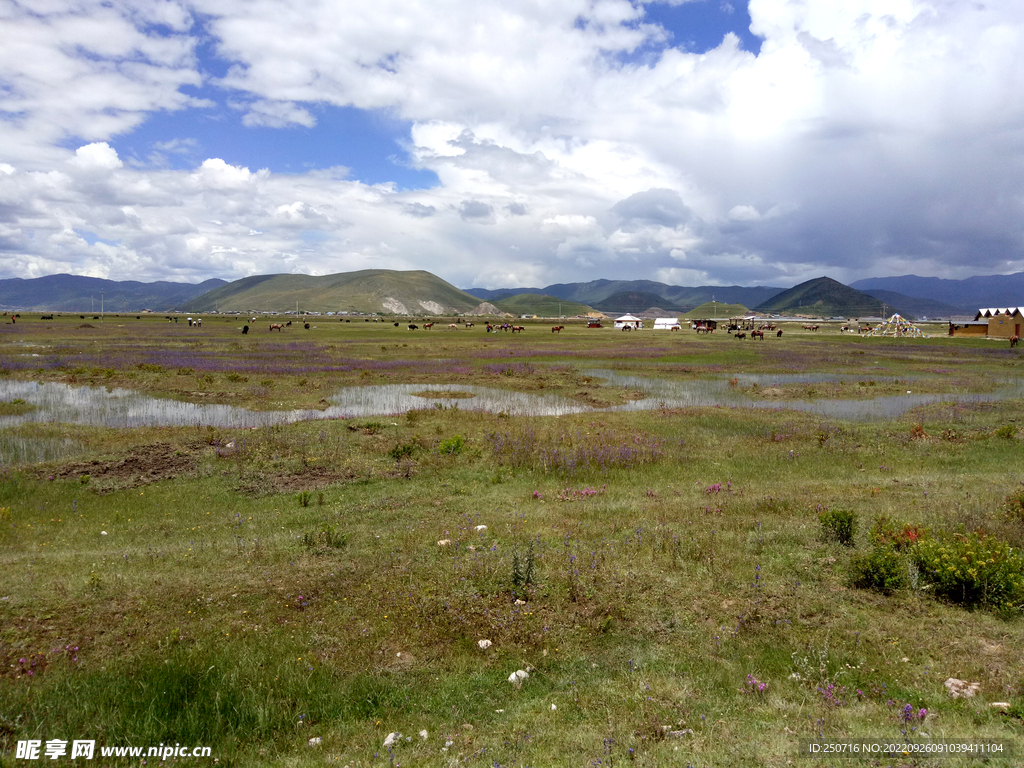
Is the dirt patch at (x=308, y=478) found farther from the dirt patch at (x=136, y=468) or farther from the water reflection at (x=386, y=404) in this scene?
the water reflection at (x=386, y=404)

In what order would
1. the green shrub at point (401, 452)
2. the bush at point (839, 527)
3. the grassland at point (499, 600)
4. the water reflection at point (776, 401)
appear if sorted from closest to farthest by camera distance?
the grassland at point (499, 600), the bush at point (839, 527), the green shrub at point (401, 452), the water reflection at point (776, 401)

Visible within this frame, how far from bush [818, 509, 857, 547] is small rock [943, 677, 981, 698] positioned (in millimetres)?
4633

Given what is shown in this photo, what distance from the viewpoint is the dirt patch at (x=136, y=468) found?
615 inches

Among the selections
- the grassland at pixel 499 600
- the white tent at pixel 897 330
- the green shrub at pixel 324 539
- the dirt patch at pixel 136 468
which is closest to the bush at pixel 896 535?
the grassland at pixel 499 600

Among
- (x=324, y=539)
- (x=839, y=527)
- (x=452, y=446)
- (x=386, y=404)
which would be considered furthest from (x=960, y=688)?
(x=386, y=404)

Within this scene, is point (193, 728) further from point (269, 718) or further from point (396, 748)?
point (396, 748)

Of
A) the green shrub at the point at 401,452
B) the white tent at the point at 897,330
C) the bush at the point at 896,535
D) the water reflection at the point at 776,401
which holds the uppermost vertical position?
the white tent at the point at 897,330

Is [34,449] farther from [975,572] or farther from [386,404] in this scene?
[975,572]

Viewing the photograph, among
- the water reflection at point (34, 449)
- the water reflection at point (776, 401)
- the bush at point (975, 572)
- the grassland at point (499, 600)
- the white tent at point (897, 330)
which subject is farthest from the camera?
the white tent at point (897, 330)

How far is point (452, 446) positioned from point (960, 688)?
48.4ft

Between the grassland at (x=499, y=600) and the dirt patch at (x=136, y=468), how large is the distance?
102 mm

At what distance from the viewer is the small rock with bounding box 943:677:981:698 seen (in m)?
5.95

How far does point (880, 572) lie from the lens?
8.80 metres

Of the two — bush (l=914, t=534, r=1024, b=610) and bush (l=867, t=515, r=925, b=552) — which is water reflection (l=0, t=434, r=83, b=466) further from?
bush (l=914, t=534, r=1024, b=610)
